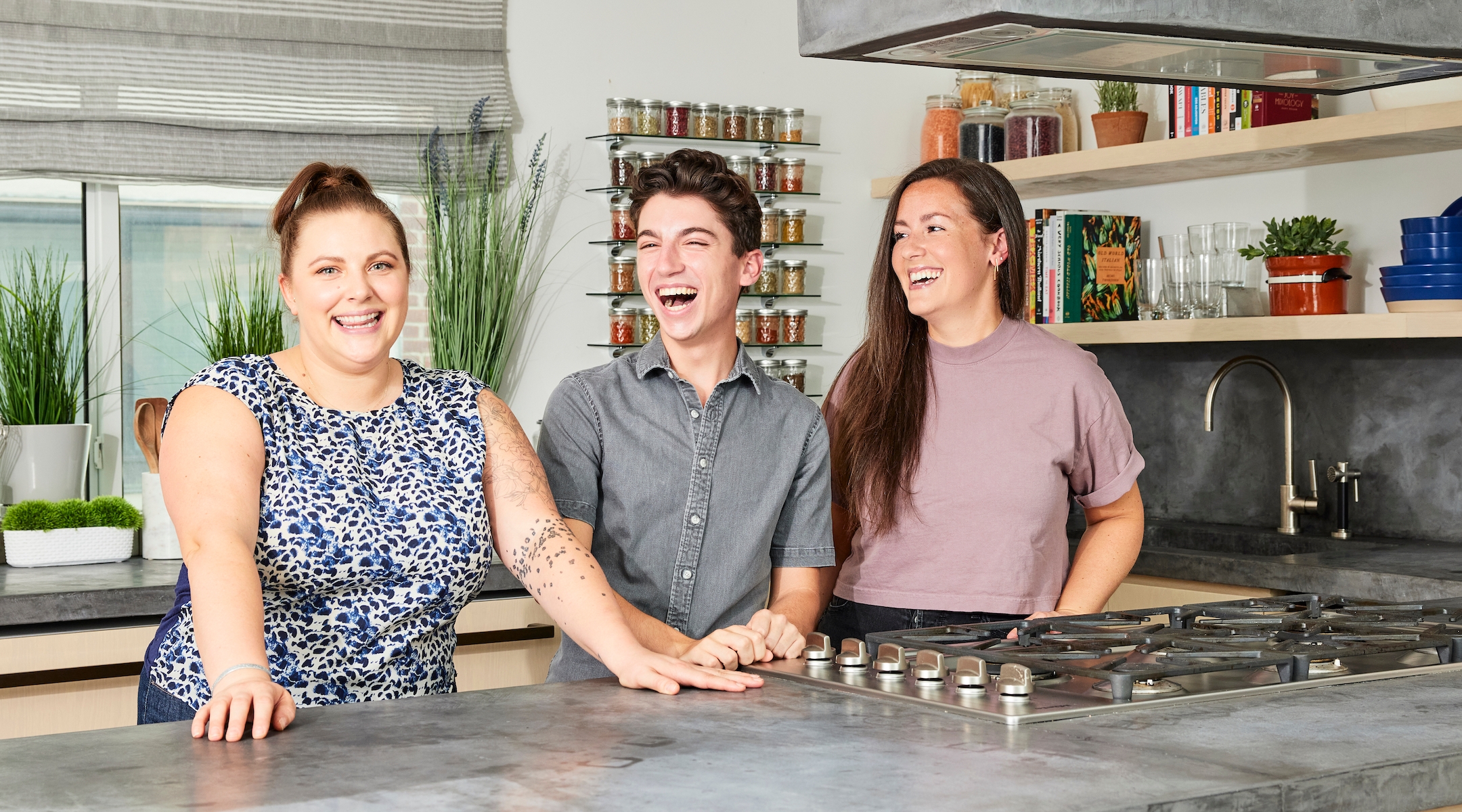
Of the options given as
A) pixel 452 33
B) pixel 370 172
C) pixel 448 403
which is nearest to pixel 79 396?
pixel 370 172

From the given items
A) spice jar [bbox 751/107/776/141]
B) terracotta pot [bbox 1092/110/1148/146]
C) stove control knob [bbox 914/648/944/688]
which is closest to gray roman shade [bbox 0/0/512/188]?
spice jar [bbox 751/107/776/141]

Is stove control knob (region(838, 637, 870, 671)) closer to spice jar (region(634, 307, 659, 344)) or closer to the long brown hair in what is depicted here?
the long brown hair

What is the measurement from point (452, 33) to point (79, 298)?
1139 millimetres

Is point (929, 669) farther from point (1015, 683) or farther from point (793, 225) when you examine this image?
point (793, 225)

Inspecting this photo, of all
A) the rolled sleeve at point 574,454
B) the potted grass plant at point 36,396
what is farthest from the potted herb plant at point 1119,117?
the potted grass plant at point 36,396

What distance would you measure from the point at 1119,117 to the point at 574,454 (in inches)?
90.2

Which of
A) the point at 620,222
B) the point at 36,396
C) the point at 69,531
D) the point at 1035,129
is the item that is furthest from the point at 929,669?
the point at 1035,129

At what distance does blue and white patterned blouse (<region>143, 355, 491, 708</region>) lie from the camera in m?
1.69

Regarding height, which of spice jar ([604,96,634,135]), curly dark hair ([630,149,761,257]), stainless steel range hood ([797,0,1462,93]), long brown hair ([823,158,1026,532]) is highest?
spice jar ([604,96,634,135])

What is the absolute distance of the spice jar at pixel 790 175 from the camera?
4297 millimetres

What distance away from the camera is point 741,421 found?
213 cm

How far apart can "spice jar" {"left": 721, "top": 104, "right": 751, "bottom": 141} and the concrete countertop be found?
2.83 meters

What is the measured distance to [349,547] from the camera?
1696 millimetres

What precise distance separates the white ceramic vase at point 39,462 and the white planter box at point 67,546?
0.15 meters
